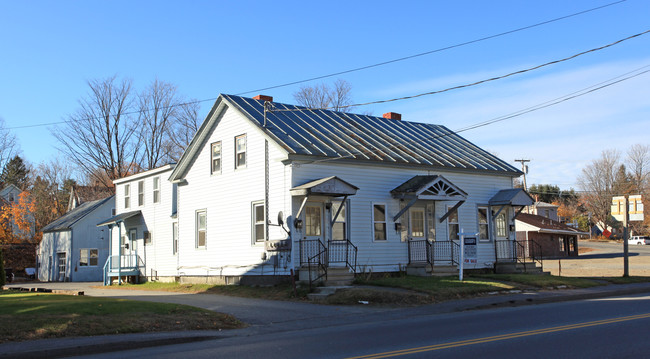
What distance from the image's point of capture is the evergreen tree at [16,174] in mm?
67062

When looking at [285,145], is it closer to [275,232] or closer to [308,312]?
[275,232]

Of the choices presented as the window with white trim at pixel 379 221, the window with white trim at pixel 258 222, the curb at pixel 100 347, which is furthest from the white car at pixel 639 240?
the curb at pixel 100 347

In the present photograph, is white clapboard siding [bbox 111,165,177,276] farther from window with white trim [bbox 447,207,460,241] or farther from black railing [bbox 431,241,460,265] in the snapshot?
window with white trim [bbox 447,207,460,241]

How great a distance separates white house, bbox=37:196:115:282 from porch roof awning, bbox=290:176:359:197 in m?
24.4

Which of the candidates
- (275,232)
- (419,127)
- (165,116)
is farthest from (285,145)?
(165,116)

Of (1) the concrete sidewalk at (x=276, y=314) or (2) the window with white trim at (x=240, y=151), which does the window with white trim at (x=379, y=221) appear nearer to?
(2) the window with white trim at (x=240, y=151)

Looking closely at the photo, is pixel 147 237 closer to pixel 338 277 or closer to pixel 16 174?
pixel 338 277

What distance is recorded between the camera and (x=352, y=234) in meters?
21.9

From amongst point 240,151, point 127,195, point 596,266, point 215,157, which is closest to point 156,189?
point 127,195

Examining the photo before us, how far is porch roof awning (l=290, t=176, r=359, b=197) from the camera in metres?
19.8

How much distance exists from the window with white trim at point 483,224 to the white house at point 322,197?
0.14ft

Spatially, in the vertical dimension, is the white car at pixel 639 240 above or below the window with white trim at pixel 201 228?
below

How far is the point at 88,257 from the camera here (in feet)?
131

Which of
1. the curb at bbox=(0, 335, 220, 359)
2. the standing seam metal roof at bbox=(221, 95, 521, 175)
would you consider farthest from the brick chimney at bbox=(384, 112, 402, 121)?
the curb at bbox=(0, 335, 220, 359)
